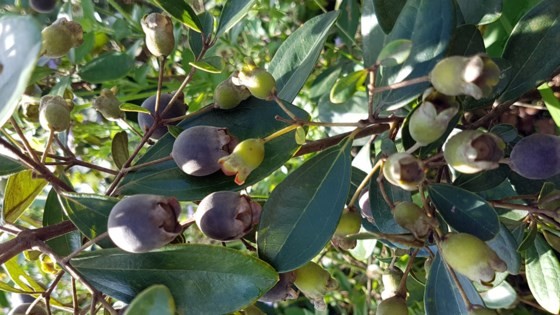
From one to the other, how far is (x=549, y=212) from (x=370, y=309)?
0.93 metres

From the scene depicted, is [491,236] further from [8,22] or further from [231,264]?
[8,22]

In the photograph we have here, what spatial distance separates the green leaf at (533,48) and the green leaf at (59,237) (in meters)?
0.77

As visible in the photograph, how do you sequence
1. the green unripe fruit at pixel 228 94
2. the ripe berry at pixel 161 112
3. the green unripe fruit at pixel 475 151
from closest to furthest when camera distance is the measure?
the green unripe fruit at pixel 475 151, the green unripe fruit at pixel 228 94, the ripe berry at pixel 161 112

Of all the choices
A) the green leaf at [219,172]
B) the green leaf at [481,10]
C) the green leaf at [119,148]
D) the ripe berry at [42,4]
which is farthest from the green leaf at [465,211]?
the ripe berry at [42,4]

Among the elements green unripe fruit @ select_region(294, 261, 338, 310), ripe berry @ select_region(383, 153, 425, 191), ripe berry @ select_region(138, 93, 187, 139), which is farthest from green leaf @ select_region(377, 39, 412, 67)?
ripe berry @ select_region(138, 93, 187, 139)

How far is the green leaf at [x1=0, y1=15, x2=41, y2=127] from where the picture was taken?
55cm

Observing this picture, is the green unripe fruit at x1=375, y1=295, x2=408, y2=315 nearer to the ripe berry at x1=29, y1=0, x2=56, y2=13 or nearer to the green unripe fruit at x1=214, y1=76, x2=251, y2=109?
the green unripe fruit at x1=214, y1=76, x2=251, y2=109

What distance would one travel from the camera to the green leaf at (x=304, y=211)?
74cm

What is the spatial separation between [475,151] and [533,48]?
0.35 metres

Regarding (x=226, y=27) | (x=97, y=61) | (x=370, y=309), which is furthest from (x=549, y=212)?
(x=97, y=61)

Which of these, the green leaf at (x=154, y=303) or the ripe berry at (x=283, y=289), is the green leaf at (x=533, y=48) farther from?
the green leaf at (x=154, y=303)

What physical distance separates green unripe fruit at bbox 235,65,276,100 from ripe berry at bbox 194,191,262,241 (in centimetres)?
14

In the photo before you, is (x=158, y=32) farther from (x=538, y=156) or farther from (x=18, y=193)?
(x=538, y=156)

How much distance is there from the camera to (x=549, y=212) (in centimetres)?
81
